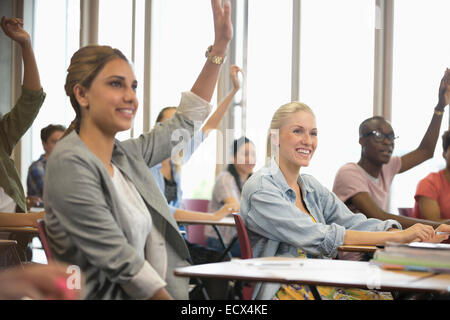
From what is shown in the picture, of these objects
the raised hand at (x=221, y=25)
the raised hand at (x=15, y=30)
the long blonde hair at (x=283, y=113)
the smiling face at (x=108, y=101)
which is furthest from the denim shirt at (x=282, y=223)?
the raised hand at (x=15, y=30)

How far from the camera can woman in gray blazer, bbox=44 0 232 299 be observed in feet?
4.67

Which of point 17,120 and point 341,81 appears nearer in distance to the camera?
point 17,120

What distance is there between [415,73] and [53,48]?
3.51 meters

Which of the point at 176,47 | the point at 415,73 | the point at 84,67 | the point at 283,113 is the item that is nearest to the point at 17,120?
the point at 84,67

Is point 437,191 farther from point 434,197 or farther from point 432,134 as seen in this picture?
point 432,134

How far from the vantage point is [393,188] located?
→ 511 cm

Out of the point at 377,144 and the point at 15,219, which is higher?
the point at 377,144

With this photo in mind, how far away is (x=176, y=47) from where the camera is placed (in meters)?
5.06

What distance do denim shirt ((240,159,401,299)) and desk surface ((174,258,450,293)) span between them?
0.39 metres

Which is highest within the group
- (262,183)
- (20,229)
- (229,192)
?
(262,183)

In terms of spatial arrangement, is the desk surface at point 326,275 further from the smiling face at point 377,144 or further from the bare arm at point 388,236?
the smiling face at point 377,144

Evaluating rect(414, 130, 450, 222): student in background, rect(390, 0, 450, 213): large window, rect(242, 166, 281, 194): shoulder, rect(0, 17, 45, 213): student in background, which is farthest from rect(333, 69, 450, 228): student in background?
rect(0, 17, 45, 213): student in background
